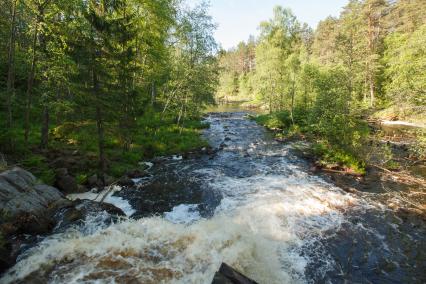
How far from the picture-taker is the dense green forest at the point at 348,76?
18.5 metres

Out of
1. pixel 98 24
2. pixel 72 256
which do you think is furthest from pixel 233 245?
pixel 98 24

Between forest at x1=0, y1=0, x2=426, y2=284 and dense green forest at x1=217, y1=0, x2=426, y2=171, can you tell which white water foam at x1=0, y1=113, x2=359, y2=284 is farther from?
dense green forest at x1=217, y1=0, x2=426, y2=171

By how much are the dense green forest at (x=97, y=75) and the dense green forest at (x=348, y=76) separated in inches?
338

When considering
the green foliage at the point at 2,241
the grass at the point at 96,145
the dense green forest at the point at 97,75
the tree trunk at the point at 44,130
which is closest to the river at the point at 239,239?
the green foliage at the point at 2,241

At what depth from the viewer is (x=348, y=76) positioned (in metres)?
23.5

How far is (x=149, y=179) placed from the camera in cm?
1661

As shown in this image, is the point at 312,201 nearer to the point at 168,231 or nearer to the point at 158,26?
the point at 168,231

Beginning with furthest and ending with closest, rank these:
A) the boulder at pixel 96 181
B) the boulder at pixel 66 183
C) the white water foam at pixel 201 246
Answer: the boulder at pixel 96 181, the boulder at pixel 66 183, the white water foam at pixel 201 246

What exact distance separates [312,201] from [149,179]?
9563 mm

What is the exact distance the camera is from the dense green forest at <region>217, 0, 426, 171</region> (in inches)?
729

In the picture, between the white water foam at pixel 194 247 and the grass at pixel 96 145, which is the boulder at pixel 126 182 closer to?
the grass at pixel 96 145

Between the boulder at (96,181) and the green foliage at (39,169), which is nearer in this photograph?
the green foliage at (39,169)

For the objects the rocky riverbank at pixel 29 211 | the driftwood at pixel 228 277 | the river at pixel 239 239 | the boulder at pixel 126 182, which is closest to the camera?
the driftwood at pixel 228 277

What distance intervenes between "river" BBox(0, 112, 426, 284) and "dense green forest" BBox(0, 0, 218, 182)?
5330 mm
